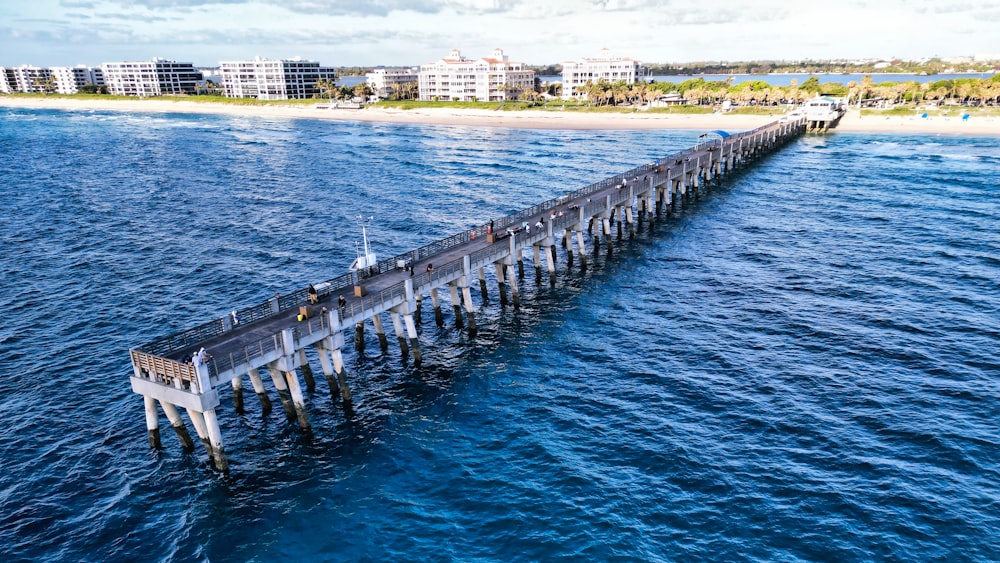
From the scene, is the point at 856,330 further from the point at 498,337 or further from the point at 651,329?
the point at 498,337

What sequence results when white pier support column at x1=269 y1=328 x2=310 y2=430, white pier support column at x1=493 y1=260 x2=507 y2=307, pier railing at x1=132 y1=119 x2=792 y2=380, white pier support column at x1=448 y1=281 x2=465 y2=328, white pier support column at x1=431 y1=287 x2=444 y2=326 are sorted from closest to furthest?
pier railing at x1=132 y1=119 x2=792 y2=380, white pier support column at x1=269 y1=328 x2=310 y2=430, white pier support column at x1=448 y1=281 x2=465 y2=328, white pier support column at x1=431 y1=287 x2=444 y2=326, white pier support column at x1=493 y1=260 x2=507 y2=307

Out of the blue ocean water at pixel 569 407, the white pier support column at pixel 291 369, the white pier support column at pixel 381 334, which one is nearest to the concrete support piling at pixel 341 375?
the blue ocean water at pixel 569 407

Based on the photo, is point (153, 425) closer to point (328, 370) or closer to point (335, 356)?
point (328, 370)

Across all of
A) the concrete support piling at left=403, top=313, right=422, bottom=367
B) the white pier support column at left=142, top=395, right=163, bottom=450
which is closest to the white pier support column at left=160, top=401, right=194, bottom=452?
the white pier support column at left=142, top=395, right=163, bottom=450

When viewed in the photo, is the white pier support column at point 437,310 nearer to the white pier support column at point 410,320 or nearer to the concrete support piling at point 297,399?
the white pier support column at point 410,320

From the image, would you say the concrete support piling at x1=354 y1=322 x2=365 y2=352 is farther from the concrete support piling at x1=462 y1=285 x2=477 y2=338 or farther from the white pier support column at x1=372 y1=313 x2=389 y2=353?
the concrete support piling at x1=462 y1=285 x2=477 y2=338

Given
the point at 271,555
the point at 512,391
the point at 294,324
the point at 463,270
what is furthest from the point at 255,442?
the point at 463,270

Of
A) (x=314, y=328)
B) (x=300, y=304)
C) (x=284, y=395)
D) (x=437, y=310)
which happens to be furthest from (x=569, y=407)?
(x=300, y=304)
